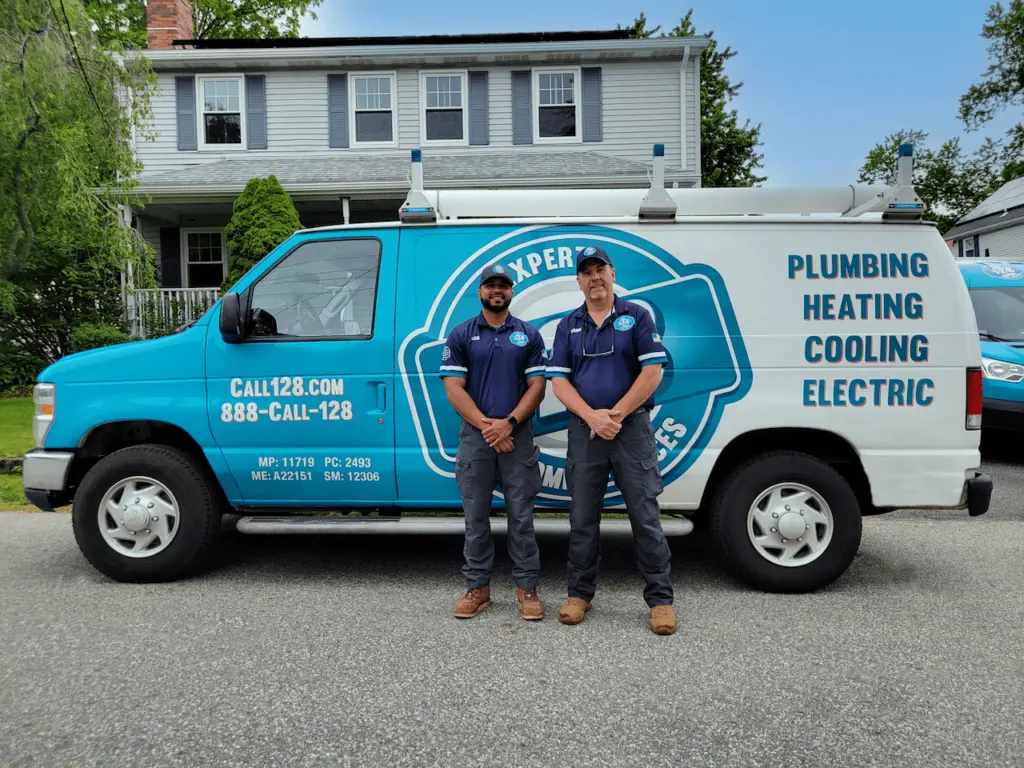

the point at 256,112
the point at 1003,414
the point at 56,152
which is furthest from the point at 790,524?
the point at 256,112

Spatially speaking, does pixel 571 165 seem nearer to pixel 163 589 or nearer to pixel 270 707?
→ pixel 163 589

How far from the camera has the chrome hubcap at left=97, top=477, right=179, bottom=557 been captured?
16.1 feet

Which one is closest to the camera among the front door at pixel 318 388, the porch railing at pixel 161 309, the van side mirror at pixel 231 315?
the van side mirror at pixel 231 315

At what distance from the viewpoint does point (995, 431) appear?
352 inches

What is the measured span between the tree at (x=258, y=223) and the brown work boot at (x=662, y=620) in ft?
40.0

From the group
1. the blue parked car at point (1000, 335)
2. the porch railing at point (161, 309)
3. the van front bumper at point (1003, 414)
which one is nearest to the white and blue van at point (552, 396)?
the blue parked car at point (1000, 335)

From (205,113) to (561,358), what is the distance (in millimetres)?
16758

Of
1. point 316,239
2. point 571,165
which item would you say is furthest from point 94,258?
point 316,239

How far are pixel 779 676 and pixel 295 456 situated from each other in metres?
2.90

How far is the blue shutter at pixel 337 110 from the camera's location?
18172 mm

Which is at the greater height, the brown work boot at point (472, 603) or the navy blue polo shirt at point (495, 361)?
the navy blue polo shirt at point (495, 361)

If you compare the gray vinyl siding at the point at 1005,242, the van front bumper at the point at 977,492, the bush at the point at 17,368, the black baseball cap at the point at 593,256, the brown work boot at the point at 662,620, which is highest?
the gray vinyl siding at the point at 1005,242

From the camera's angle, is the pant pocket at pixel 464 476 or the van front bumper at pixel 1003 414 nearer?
the pant pocket at pixel 464 476

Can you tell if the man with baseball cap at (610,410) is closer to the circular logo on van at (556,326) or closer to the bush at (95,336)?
the circular logo on van at (556,326)
